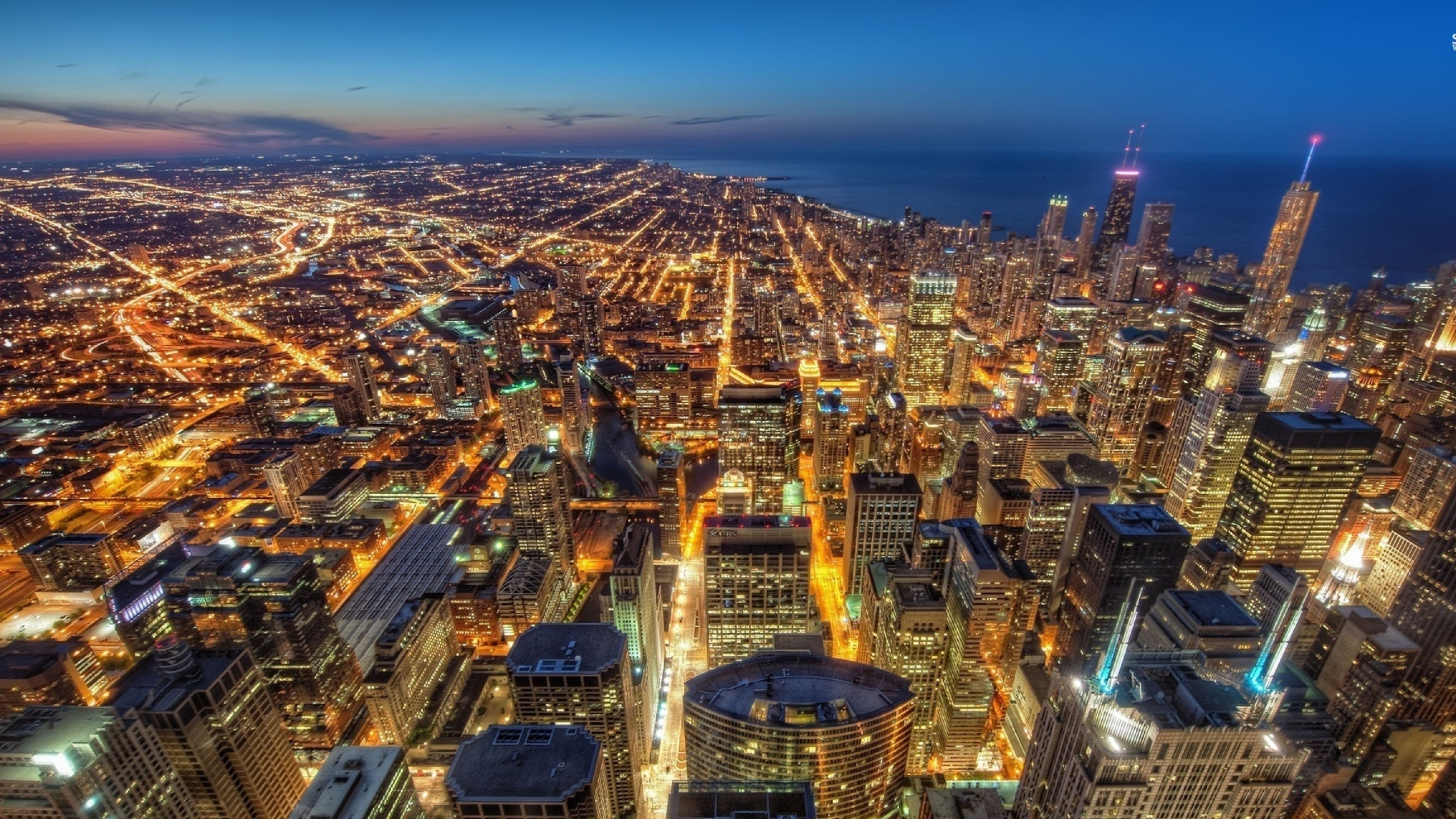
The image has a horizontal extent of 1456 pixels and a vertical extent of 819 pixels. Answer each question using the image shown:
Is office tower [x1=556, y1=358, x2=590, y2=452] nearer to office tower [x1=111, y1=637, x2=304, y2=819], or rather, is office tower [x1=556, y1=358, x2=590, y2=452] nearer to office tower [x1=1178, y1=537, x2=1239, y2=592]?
office tower [x1=111, y1=637, x2=304, y2=819]

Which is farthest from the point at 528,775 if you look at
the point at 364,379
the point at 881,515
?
the point at 364,379

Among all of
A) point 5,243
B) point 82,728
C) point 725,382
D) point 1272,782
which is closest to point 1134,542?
point 1272,782

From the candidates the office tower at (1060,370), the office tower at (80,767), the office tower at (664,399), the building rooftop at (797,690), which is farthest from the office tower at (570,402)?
the office tower at (1060,370)

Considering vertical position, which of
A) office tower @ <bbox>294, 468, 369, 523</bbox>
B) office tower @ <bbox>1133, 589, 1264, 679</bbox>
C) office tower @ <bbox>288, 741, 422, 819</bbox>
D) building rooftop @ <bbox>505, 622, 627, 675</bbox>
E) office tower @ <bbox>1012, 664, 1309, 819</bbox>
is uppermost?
office tower @ <bbox>1012, 664, 1309, 819</bbox>

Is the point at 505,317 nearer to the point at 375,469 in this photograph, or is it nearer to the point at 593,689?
the point at 375,469

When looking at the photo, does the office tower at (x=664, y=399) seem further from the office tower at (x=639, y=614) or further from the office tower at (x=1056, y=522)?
the office tower at (x=1056, y=522)

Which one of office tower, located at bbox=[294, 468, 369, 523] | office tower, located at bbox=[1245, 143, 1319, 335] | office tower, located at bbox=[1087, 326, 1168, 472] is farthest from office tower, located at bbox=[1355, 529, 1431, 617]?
office tower, located at bbox=[294, 468, 369, 523]

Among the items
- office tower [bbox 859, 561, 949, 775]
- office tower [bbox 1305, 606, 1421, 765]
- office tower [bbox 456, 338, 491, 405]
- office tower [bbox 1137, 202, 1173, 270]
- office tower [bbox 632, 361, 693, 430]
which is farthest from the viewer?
office tower [bbox 1137, 202, 1173, 270]
